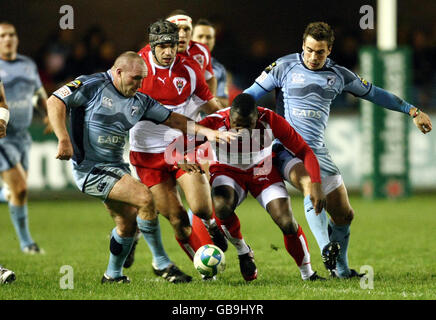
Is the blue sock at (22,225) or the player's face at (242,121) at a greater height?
the player's face at (242,121)

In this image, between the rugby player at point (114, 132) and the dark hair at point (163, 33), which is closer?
the rugby player at point (114, 132)

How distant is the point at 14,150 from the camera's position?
9.99 metres

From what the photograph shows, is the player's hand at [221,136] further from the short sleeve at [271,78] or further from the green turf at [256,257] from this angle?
the green turf at [256,257]

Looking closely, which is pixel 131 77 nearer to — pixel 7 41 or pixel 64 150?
pixel 64 150

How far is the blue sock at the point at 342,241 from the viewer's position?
7051mm

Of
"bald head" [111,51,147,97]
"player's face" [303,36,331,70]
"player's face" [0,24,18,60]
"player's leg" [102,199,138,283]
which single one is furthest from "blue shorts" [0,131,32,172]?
"player's face" [303,36,331,70]

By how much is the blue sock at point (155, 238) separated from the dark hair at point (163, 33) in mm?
1608

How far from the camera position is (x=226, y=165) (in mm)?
6918

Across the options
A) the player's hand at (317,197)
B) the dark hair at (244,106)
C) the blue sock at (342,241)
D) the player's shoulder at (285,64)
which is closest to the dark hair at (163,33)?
the player's shoulder at (285,64)

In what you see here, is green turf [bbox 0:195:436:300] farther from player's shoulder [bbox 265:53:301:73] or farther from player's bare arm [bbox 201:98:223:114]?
player's shoulder [bbox 265:53:301:73]

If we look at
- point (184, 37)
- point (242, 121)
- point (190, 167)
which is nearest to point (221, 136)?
point (242, 121)

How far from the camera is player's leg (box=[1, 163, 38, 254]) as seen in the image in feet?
32.1

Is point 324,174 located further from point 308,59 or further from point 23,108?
point 23,108

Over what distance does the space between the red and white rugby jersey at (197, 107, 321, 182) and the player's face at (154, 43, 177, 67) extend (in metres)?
0.75
